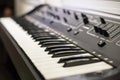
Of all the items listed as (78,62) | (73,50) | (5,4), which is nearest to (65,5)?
(73,50)

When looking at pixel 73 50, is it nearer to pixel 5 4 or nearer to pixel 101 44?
pixel 101 44

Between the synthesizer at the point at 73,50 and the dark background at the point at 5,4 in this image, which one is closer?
the synthesizer at the point at 73,50

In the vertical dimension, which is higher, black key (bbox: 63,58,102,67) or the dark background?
black key (bbox: 63,58,102,67)

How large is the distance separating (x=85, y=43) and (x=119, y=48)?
24 cm

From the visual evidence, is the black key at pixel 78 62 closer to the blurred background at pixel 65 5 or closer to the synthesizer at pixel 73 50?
the synthesizer at pixel 73 50

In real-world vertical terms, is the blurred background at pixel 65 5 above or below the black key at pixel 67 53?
below

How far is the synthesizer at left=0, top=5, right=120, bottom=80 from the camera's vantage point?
0.77 m

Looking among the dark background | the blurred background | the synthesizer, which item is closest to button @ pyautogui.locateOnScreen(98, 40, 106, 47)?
the synthesizer

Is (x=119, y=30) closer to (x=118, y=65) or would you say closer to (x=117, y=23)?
(x=117, y=23)

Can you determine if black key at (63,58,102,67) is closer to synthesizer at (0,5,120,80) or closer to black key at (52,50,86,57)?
synthesizer at (0,5,120,80)

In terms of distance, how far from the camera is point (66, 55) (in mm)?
980

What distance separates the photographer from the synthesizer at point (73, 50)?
767mm

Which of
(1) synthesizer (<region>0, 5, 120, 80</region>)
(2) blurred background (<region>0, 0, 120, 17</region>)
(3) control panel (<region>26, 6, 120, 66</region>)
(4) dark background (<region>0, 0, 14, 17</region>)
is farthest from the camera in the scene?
(4) dark background (<region>0, 0, 14, 17</region>)

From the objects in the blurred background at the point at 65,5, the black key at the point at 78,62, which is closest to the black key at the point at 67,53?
the black key at the point at 78,62
